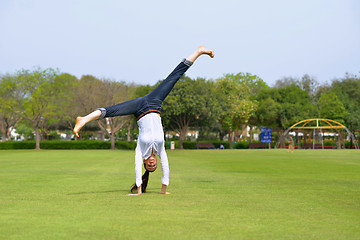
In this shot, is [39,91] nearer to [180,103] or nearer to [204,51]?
[180,103]

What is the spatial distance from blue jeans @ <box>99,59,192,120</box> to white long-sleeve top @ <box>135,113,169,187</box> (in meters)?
0.19

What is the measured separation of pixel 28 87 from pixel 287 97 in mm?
42093

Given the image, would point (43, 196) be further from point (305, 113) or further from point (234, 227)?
point (305, 113)

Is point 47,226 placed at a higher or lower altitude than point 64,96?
lower

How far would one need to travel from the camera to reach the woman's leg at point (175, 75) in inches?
441

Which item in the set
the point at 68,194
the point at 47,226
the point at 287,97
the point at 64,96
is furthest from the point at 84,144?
the point at 47,226

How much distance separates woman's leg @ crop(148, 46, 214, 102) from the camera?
1120 centimetres

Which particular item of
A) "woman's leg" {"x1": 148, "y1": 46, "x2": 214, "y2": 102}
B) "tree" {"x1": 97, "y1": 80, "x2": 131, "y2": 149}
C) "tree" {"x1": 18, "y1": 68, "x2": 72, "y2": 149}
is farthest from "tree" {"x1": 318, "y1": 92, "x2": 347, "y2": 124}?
"woman's leg" {"x1": 148, "y1": 46, "x2": 214, "y2": 102}

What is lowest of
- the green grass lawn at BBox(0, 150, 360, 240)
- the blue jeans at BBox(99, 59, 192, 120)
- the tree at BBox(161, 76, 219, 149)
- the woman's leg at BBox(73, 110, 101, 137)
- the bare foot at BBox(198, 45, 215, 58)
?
the green grass lawn at BBox(0, 150, 360, 240)

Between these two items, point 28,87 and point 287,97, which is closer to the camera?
point 28,87

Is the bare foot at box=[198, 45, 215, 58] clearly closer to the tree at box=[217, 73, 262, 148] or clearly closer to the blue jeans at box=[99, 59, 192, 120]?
the blue jeans at box=[99, 59, 192, 120]

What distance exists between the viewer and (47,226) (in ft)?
21.1

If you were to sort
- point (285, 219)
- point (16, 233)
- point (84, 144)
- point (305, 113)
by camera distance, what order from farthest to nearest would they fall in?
point (305, 113) → point (84, 144) → point (285, 219) → point (16, 233)

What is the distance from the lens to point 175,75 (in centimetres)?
1141
